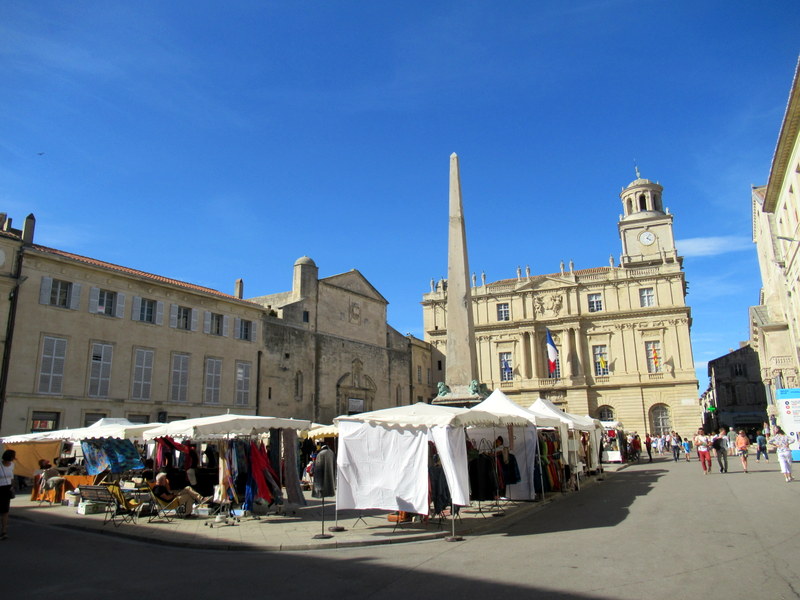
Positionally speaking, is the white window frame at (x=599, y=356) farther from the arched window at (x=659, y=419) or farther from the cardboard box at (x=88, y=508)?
the cardboard box at (x=88, y=508)

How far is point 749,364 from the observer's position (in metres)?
56.4

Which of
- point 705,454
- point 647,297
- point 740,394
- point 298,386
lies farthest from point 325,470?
point 740,394

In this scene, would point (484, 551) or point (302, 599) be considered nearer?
point (302, 599)

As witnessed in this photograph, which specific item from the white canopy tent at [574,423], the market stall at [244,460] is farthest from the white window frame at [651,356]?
the market stall at [244,460]

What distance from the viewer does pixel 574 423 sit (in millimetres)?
15828

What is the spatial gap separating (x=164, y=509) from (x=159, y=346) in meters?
14.6

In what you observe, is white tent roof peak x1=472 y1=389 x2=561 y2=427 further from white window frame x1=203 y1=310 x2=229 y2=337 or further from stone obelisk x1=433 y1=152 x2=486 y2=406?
white window frame x1=203 y1=310 x2=229 y2=337

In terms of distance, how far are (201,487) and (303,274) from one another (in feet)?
72.2

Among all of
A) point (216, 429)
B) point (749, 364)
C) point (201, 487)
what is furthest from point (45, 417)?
point (749, 364)

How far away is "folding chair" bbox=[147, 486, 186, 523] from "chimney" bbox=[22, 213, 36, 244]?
1407 cm

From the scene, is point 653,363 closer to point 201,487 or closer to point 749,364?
point 749,364

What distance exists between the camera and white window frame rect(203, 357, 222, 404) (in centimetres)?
2616

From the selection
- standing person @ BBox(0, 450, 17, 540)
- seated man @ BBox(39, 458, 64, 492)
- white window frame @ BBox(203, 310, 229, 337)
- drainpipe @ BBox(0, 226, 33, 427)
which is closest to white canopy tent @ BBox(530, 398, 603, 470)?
standing person @ BBox(0, 450, 17, 540)

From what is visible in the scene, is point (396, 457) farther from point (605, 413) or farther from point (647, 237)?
point (647, 237)
